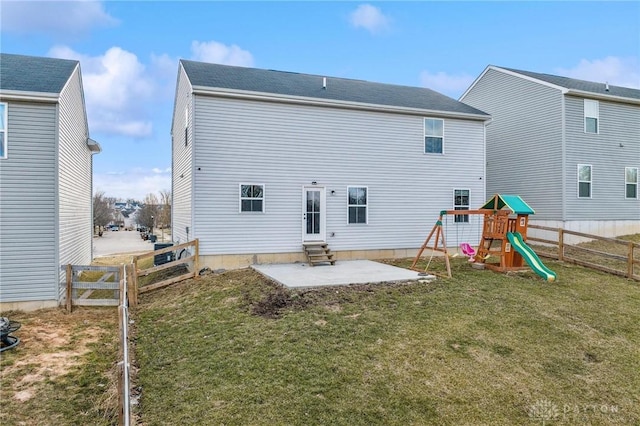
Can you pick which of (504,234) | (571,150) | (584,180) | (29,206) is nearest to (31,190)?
(29,206)

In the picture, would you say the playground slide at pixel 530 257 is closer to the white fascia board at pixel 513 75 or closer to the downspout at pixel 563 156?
the downspout at pixel 563 156

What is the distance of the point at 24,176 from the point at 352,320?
8238 mm

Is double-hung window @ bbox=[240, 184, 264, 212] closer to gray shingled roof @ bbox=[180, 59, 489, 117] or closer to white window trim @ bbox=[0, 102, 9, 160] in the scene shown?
gray shingled roof @ bbox=[180, 59, 489, 117]

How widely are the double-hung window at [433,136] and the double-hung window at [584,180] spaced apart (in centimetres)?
702

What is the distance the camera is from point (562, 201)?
15.0 metres

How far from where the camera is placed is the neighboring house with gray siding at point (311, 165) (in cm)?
1058

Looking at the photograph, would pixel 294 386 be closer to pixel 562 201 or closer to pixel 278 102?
pixel 278 102

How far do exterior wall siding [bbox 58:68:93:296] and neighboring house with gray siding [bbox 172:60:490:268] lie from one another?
3.12 m

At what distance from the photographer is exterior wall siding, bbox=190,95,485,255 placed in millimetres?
10555

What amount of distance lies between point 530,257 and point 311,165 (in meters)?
6.73

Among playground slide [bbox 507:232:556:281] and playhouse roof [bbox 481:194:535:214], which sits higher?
playhouse roof [bbox 481:194:535:214]

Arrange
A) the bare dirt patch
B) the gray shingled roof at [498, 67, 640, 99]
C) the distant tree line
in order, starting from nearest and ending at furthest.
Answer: the bare dirt patch
the gray shingled roof at [498, 67, 640, 99]
the distant tree line

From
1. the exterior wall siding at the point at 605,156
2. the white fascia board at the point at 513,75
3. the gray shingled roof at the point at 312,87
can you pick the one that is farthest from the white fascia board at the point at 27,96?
the exterior wall siding at the point at 605,156

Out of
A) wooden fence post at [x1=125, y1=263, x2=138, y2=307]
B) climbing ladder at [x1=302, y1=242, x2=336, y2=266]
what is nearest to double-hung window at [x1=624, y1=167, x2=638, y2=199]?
climbing ladder at [x1=302, y1=242, x2=336, y2=266]
